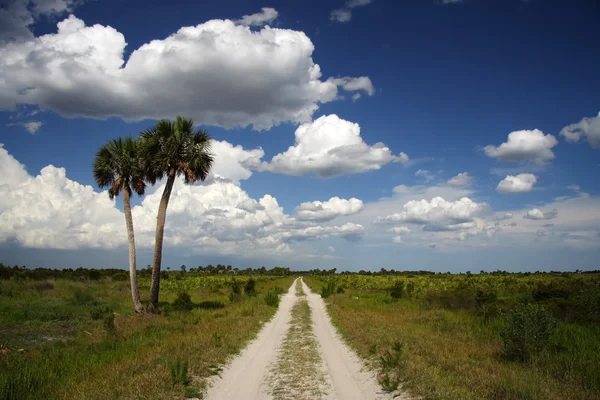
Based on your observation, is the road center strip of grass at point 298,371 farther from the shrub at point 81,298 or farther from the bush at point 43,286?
the bush at point 43,286

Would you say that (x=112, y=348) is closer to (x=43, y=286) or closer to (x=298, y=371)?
(x=298, y=371)

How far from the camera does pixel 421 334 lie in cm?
1567

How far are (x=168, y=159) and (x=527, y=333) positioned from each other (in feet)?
65.8

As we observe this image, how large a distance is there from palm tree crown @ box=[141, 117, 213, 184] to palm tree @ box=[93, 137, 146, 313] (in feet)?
2.53

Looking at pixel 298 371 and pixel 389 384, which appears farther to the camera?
pixel 298 371

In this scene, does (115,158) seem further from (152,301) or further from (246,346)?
(246,346)

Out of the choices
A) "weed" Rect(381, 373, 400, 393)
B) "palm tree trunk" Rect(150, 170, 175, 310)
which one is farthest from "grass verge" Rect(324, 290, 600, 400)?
"palm tree trunk" Rect(150, 170, 175, 310)

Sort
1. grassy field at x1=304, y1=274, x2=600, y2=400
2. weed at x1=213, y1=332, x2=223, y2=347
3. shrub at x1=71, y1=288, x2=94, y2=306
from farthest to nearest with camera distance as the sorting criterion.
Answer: shrub at x1=71, y1=288, x2=94, y2=306 → weed at x1=213, y1=332, x2=223, y2=347 → grassy field at x1=304, y1=274, x2=600, y2=400

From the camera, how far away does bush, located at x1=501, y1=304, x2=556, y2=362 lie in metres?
11.7

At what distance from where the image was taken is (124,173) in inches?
928

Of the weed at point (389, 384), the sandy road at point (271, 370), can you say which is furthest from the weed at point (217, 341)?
the weed at point (389, 384)

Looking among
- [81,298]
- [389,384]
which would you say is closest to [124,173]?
[81,298]

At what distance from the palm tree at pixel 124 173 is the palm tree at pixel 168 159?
718 mm

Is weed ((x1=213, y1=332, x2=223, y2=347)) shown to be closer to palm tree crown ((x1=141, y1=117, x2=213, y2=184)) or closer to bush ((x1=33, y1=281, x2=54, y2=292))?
palm tree crown ((x1=141, y1=117, x2=213, y2=184))
